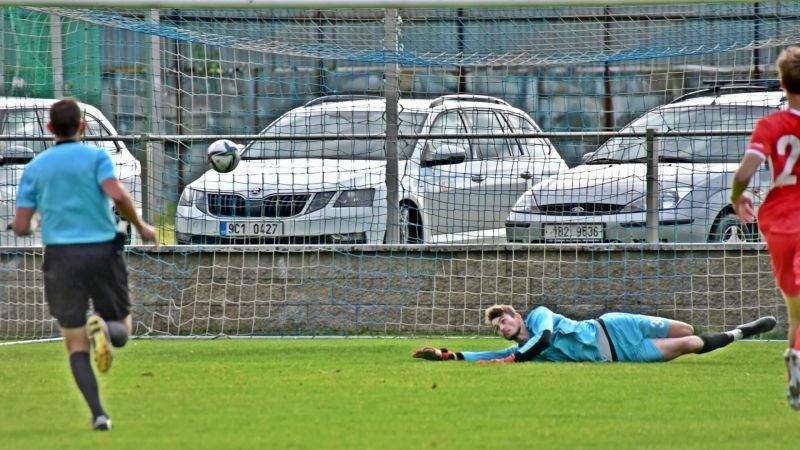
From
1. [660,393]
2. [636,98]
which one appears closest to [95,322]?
[660,393]

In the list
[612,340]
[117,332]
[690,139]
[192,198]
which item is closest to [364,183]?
[192,198]

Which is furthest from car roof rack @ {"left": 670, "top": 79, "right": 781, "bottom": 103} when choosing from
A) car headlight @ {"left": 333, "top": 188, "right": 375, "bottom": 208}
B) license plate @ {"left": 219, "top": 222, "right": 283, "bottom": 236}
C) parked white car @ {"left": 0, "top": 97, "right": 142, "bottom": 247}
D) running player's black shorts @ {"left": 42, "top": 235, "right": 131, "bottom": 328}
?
running player's black shorts @ {"left": 42, "top": 235, "right": 131, "bottom": 328}

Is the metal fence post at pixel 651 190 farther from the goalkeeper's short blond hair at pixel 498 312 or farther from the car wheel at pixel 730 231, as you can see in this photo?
the goalkeeper's short blond hair at pixel 498 312

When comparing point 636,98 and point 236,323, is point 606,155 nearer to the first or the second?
point 636,98

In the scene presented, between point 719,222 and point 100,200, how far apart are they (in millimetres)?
7578

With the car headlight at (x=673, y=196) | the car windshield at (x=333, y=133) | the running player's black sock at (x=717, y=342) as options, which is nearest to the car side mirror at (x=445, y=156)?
the car windshield at (x=333, y=133)

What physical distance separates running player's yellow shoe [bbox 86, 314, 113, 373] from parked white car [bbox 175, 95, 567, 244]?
6238mm

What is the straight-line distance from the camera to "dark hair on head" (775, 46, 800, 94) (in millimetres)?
7547

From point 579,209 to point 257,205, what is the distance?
9.68 feet

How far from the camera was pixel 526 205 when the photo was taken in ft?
45.2

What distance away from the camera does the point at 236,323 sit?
13.5 meters

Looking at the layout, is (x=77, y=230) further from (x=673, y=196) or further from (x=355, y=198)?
(x=673, y=196)

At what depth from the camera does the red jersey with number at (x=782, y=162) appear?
7605 millimetres

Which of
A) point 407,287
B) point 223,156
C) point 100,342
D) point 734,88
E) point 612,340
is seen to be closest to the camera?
point 100,342
